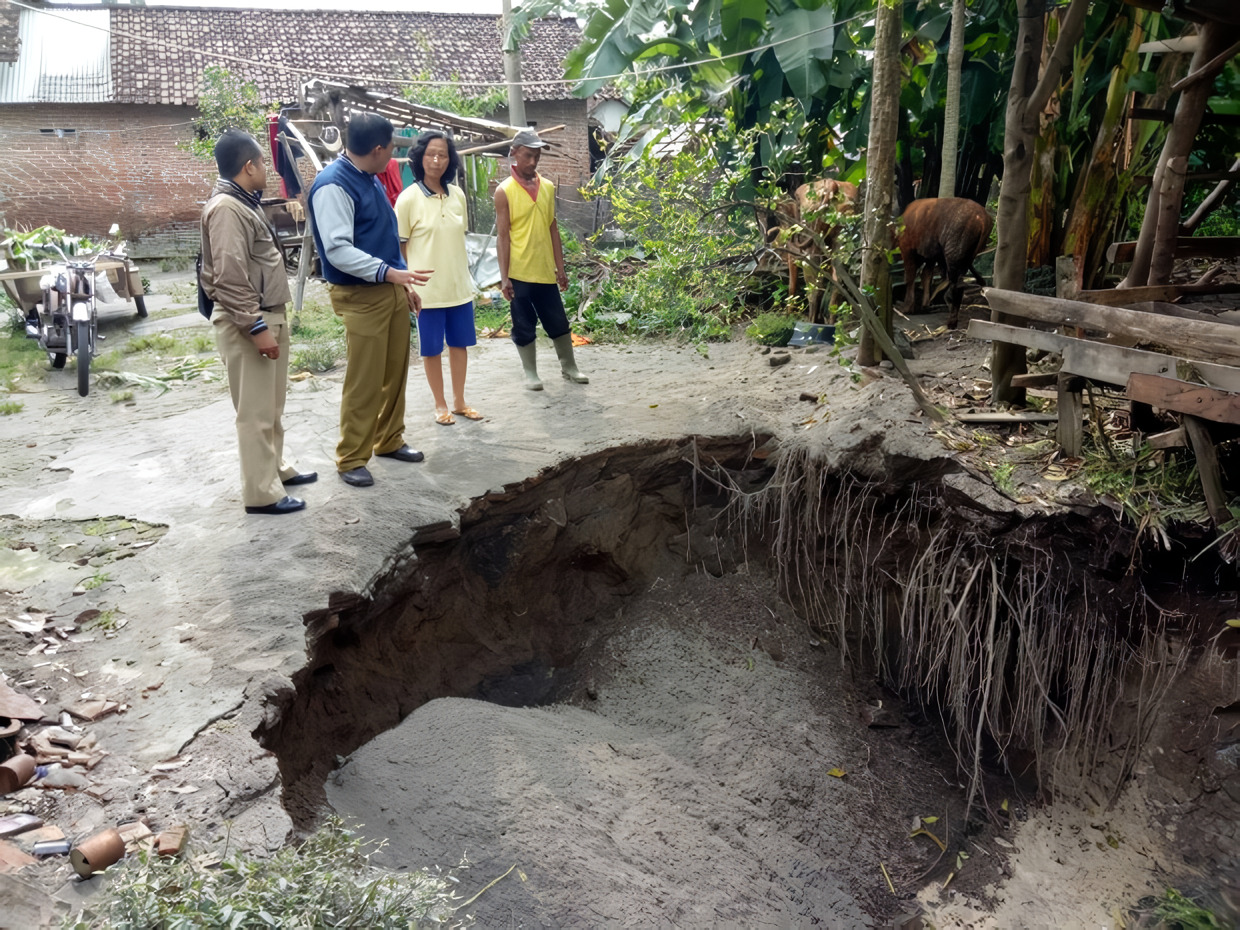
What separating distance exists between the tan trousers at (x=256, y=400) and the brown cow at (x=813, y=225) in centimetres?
297

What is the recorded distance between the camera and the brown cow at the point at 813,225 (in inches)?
207

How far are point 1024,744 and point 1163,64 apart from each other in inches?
165

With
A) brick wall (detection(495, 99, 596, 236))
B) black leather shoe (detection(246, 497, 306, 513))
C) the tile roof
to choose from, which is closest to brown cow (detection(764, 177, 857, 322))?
black leather shoe (detection(246, 497, 306, 513))

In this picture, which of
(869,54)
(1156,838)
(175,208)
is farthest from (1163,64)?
(175,208)

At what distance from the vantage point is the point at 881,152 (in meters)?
5.03

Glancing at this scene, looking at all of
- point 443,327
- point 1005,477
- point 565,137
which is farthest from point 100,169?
point 1005,477

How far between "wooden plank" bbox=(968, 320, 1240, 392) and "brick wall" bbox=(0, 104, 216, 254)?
15.6m

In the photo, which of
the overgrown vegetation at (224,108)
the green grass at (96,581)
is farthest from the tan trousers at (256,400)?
the overgrown vegetation at (224,108)

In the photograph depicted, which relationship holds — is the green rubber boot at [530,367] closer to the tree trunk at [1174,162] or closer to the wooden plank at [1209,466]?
the tree trunk at [1174,162]

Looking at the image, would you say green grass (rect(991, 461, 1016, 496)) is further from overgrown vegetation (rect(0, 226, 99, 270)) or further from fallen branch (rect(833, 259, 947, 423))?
overgrown vegetation (rect(0, 226, 99, 270))

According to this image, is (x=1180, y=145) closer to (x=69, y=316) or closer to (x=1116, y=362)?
(x=1116, y=362)

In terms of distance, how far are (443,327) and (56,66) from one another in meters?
15.8

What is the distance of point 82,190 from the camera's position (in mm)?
15828

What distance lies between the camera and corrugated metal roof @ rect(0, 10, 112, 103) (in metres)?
15.4
